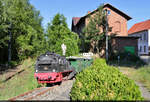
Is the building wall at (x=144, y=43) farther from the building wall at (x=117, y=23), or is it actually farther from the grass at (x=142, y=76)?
the grass at (x=142, y=76)

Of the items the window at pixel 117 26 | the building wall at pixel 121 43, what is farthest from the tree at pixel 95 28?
the window at pixel 117 26

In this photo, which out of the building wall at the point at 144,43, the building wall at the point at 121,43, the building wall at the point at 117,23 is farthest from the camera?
the building wall at the point at 144,43

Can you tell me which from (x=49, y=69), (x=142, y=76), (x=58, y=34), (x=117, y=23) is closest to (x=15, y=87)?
(x=49, y=69)

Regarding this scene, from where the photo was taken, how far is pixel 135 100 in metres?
3.97

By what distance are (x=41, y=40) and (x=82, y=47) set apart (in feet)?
32.9

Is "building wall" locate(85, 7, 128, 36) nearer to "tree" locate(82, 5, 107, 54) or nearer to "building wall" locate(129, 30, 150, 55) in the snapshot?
"tree" locate(82, 5, 107, 54)

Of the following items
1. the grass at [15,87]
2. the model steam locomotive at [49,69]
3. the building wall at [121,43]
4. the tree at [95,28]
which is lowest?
the grass at [15,87]

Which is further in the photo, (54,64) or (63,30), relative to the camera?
(63,30)

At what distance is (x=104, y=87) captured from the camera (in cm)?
442

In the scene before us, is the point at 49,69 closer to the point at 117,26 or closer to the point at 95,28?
the point at 95,28

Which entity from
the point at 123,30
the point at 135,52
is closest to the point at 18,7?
the point at 123,30

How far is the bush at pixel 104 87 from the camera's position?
413 centimetres

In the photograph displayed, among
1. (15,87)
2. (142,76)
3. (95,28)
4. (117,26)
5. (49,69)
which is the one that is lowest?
(15,87)

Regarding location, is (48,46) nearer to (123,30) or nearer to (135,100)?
(123,30)
